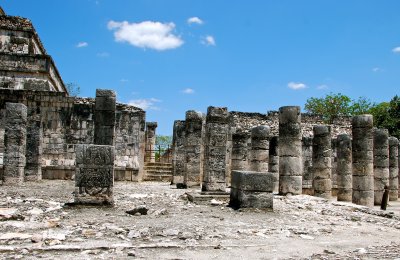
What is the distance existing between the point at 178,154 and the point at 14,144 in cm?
→ 728

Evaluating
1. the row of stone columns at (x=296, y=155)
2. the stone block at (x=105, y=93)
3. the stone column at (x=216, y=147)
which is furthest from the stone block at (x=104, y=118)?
the stone column at (x=216, y=147)

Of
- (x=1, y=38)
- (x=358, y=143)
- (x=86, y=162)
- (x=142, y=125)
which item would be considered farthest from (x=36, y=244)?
(x=1, y=38)

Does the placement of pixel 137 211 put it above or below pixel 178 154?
below

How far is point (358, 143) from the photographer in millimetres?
15375

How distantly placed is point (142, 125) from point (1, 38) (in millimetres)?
9929

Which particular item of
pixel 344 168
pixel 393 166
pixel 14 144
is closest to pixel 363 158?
pixel 344 168

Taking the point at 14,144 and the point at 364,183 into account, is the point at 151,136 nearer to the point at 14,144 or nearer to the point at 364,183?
the point at 14,144

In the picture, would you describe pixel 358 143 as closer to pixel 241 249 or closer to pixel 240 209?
pixel 240 209

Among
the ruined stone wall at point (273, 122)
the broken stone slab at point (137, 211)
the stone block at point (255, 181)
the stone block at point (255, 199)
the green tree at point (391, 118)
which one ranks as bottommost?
the broken stone slab at point (137, 211)

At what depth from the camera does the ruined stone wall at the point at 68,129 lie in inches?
728

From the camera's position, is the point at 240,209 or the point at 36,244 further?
the point at 240,209

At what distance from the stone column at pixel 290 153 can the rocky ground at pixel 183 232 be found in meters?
3.41

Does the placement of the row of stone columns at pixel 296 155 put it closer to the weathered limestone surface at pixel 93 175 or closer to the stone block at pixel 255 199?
the stone block at pixel 255 199

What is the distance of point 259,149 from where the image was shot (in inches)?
690
